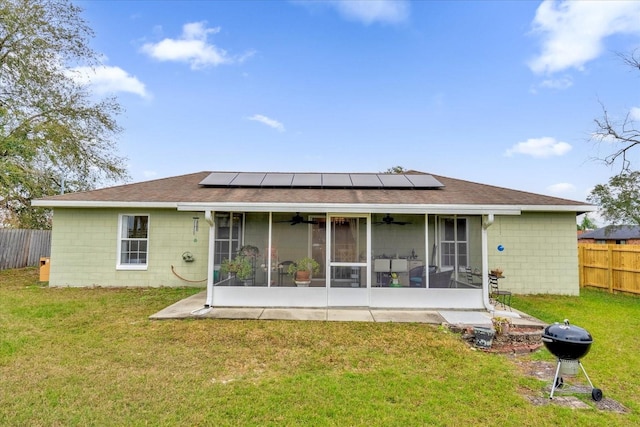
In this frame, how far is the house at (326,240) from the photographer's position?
24.9ft

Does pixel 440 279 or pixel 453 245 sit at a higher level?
pixel 453 245

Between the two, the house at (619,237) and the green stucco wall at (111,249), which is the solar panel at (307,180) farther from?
the house at (619,237)

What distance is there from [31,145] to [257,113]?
32.2 ft

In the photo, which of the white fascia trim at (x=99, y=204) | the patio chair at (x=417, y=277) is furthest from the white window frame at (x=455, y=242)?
the white fascia trim at (x=99, y=204)

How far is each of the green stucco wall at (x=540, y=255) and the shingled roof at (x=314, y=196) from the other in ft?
2.02

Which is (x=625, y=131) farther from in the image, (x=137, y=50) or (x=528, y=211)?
(x=137, y=50)

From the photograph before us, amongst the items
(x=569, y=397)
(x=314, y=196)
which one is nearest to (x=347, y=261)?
(x=314, y=196)

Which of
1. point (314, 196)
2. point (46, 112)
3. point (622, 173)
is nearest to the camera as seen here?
point (314, 196)

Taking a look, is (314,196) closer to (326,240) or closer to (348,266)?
(326,240)

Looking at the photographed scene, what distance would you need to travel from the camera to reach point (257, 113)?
15953 mm

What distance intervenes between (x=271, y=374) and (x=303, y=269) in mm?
3478

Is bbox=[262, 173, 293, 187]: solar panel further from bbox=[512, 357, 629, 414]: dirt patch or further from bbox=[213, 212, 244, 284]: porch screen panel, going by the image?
bbox=[512, 357, 629, 414]: dirt patch

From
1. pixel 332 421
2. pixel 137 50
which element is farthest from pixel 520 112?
pixel 137 50

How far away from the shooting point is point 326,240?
7676 millimetres
